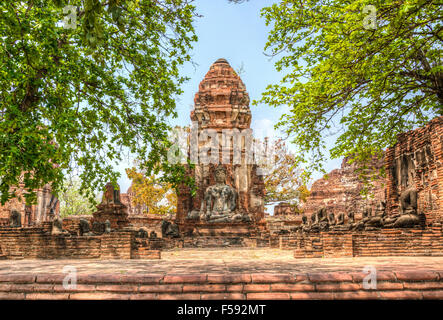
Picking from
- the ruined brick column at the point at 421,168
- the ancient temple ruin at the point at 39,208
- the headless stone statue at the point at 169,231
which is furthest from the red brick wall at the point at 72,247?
the ancient temple ruin at the point at 39,208

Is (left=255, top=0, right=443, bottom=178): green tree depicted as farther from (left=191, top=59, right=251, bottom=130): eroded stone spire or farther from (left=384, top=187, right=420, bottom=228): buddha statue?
(left=191, top=59, right=251, bottom=130): eroded stone spire

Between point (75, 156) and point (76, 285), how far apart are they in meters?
5.55

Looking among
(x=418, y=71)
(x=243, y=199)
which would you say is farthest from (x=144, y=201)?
(x=418, y=71)

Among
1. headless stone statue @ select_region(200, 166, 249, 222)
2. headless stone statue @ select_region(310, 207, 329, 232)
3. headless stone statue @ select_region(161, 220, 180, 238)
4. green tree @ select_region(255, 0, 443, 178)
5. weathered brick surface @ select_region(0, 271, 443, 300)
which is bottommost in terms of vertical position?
headless stone statue @ select_region(161, 220, 180, 238)

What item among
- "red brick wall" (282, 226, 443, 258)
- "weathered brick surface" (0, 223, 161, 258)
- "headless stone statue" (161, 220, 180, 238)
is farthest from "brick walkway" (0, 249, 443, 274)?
"headless stone statue" (161, 220, 180, 238)

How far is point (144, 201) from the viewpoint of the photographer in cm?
2938

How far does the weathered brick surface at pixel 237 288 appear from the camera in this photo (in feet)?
14.3

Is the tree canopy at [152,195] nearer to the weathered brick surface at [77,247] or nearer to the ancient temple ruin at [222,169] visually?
the ancient temple ruin at [222,169]

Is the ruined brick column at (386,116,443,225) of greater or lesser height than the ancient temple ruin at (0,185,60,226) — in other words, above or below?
above

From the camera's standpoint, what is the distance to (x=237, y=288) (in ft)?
14.5

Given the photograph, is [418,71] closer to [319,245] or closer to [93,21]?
[319,245]

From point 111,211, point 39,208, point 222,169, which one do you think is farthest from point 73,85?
point 39,208

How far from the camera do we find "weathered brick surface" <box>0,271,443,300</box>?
4371 mm

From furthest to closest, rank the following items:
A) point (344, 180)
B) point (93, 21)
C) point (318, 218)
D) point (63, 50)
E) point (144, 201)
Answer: point (344, 180), point (144, 201), point (318, 218), point (63, 50), point (93, 21)
